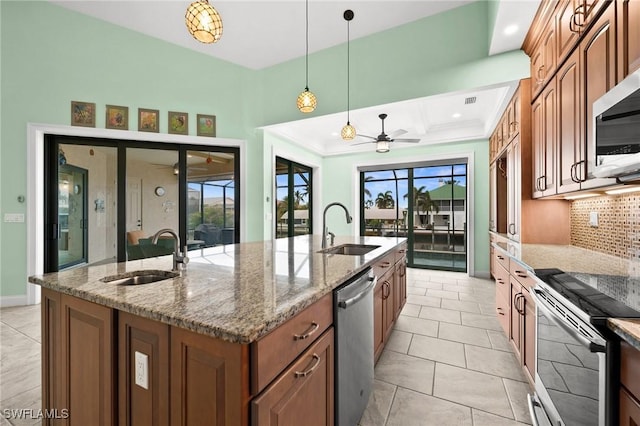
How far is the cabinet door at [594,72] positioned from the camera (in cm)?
145

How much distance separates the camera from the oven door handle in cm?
92

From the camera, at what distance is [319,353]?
1.13 m

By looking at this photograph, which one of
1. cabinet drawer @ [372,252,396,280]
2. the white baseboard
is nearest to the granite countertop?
cabinet drawer @ [372,252,396,280]

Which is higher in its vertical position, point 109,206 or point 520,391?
point 109,206

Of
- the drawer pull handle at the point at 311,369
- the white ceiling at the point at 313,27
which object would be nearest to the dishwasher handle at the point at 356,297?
the drawer pull handle at the point at 311,369

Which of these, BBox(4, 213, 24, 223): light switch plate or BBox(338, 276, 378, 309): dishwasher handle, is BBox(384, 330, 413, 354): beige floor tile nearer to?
BBox(338, 276, 378, 309): dishwasher handle

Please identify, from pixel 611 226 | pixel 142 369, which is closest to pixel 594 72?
pixel 611 226

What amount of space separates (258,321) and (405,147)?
215 inches

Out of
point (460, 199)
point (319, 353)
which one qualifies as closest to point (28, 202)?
point (319, 353)

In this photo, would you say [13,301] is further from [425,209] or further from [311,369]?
[425,209]

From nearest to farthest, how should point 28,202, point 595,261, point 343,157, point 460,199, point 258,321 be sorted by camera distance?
point 258,321
point 595,261
point 28,202
point 460,199
point 343,157

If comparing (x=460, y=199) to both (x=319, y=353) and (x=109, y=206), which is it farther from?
(x=109, y=206)

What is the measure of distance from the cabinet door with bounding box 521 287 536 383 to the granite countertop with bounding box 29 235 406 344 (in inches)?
39.9

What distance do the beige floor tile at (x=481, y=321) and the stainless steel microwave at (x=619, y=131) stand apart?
6.62 ft
